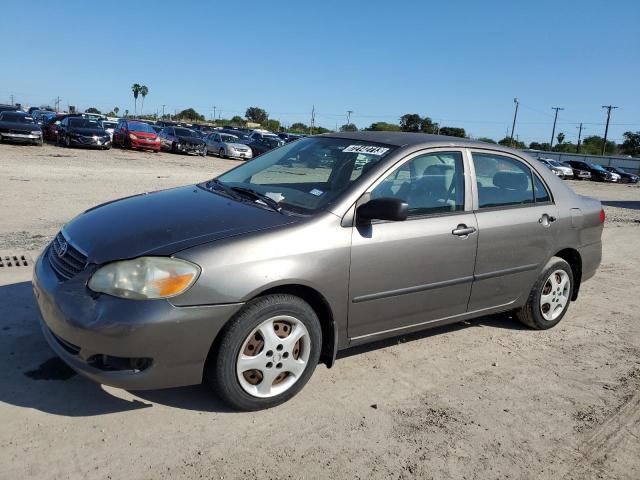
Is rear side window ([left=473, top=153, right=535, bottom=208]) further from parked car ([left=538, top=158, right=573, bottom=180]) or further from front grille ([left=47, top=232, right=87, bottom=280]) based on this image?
parked car ([left=538, top=158, right=573, bottom=180])

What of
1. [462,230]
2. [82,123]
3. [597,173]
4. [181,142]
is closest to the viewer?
[462,230]

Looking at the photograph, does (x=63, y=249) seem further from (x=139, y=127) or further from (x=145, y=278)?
(x=139, y=127)

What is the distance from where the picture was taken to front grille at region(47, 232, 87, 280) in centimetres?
312

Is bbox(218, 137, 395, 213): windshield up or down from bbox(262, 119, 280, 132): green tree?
down

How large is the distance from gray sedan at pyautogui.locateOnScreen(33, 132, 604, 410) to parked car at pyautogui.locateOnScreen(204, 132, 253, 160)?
25886mm

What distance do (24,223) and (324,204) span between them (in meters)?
6.01

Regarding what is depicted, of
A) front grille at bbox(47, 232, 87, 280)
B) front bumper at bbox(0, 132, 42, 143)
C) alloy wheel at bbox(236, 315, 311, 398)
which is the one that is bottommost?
alloy wheel at bbox(236, 315, 311, 398)

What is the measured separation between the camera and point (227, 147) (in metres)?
30.0

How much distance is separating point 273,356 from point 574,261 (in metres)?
3.37

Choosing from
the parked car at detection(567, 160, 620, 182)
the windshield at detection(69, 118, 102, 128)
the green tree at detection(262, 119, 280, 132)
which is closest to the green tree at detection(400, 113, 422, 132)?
the parked car at detection(567, 160, 620, 182)

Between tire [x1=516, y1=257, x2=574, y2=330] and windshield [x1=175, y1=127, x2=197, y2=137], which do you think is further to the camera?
windshield [x1=175, y1=127, x2=197, y2=137]

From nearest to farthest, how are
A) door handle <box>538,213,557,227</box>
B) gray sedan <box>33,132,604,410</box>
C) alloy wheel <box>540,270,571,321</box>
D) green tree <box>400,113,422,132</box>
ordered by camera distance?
gray sedan <box>33,132,604,410</box>, door handle <box>538,213,557,227</box>, alloy wheel <box>540,270,571,321</box>, green tree <box>400,113,422,132</box>

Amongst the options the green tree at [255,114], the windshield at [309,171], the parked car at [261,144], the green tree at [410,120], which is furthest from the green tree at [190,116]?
the windshield at [309,171]

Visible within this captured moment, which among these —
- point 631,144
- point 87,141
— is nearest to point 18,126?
point 87,141
